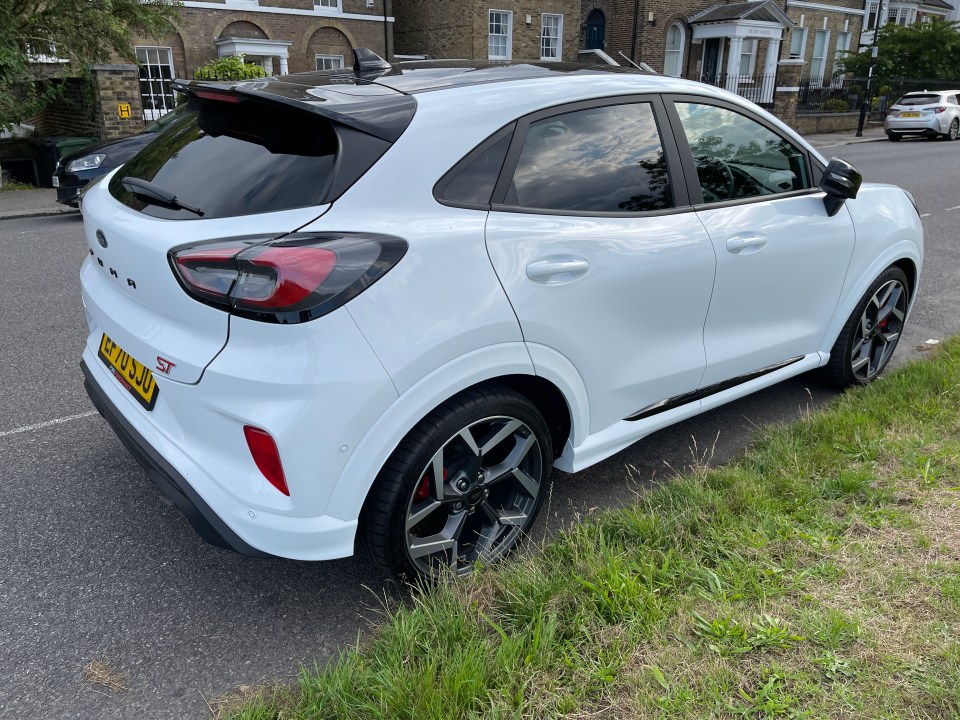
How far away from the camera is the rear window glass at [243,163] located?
245cm

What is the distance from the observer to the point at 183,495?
2.47 meters

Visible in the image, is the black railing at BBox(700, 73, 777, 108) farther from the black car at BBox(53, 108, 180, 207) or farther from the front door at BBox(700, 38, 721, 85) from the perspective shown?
the black car at BBox(53, 108, 180, 207)

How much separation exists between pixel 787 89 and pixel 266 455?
3033 centimetres

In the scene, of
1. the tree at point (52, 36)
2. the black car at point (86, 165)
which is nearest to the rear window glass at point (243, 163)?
the black car at point (86, 165)

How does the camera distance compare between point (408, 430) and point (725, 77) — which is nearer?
point (408, 430)

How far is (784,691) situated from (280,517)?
155cm

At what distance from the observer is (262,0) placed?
2595 centimetres

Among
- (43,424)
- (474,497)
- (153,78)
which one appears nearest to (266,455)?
(474,497)

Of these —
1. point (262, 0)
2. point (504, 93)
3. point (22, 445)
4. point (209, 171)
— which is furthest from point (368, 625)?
point (262, 0)

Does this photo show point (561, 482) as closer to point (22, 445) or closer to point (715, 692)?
point (715, 692)

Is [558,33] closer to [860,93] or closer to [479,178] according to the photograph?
[860,93]

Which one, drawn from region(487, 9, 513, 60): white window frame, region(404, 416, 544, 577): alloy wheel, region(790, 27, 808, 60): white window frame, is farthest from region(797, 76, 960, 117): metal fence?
region(404, 416, 544, 577): alloy wheel

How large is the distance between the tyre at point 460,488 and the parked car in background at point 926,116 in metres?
29.1

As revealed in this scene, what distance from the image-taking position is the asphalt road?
8.04 ft
